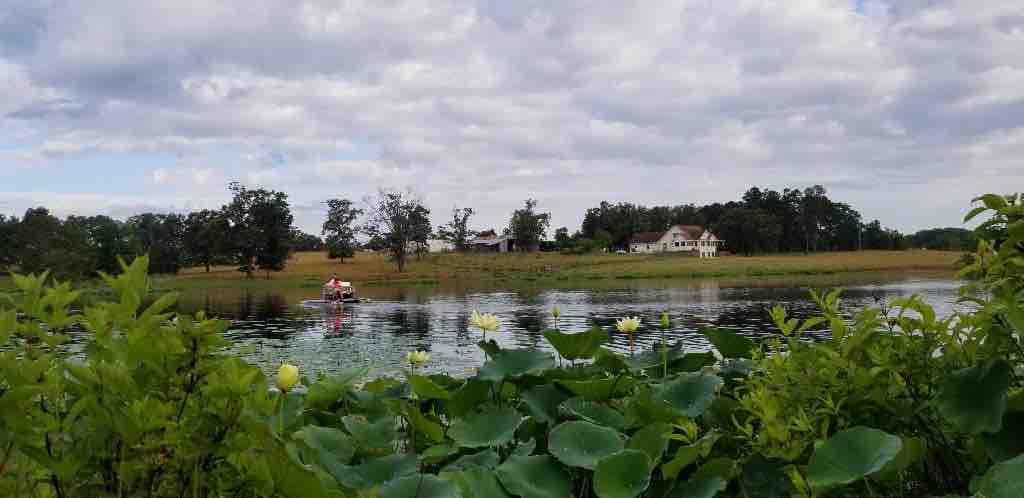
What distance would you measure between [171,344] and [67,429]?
258mm

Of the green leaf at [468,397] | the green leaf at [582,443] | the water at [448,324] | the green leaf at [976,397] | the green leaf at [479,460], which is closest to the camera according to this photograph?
the green leaf at [976,397]

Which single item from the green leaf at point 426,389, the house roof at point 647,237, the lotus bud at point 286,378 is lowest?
the green leaf at point 426,389

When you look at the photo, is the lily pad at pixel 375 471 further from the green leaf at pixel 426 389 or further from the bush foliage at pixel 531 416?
the green leaf at pixel 426 389

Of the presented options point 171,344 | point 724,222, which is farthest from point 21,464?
point 724,222

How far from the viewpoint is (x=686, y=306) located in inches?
1303

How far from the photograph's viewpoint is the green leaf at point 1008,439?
1.60m

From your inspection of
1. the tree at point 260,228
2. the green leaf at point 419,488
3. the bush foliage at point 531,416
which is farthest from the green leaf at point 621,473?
the tree at point 260,228

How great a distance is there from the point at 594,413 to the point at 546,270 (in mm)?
73735

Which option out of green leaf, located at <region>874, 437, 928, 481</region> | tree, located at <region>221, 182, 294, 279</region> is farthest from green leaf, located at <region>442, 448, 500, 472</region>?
tree, located at <region>221, 182, 294, 279</region>

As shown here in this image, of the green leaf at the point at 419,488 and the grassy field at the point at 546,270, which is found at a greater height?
the green leaf at the point at 419,488

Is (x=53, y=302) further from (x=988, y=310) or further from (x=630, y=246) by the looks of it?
(x=630, y=246)

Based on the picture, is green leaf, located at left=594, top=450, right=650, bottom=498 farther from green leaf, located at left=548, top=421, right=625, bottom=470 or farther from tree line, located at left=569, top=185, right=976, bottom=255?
tree line, located at left=569, top=185, right=976, bottom=255

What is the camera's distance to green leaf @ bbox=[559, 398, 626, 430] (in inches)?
84.0

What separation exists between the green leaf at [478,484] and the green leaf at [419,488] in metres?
0.11
